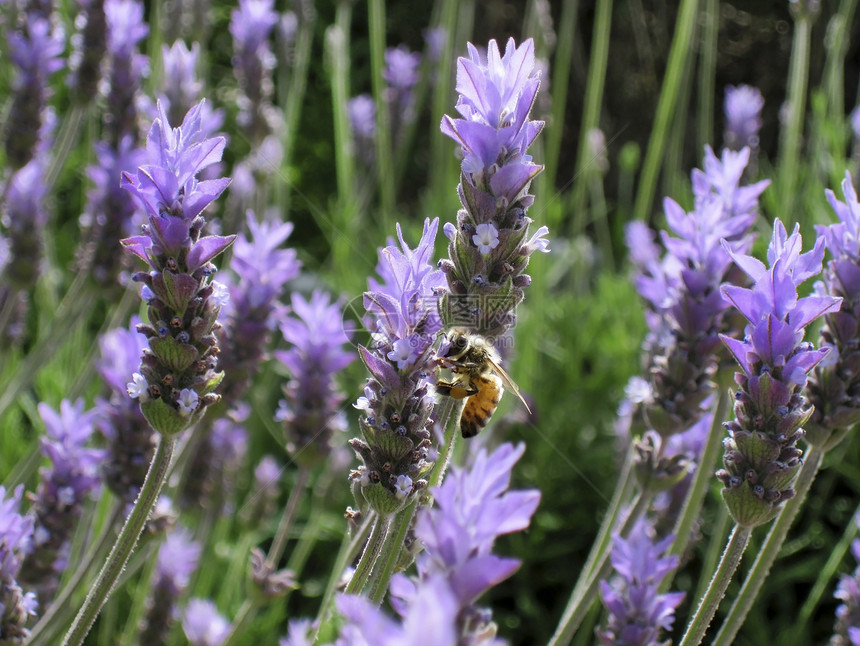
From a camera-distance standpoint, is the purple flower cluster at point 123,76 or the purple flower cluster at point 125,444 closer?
the purple flower cluster at point 125,444

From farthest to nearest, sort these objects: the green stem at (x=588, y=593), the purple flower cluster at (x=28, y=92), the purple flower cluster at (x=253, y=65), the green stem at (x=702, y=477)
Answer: the purple flower cluster at (x=253, y=65) < the purple flower cluster at (x=28, y=92) < the green stem at (x=702, y=477) < the green stem at (x=588, y=593)

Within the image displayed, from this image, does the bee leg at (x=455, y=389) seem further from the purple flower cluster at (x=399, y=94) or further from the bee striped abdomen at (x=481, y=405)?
the purple flower cluster at (x=399, y=94)

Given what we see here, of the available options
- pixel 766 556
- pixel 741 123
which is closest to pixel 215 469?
pixel 766 556

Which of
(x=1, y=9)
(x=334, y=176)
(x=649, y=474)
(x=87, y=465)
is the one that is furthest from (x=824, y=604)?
(x=334, y=176)

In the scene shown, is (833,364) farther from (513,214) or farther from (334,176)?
(334,176)

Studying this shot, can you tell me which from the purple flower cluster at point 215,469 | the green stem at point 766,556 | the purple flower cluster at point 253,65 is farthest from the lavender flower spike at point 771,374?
the purple flower cluster at point 253,65

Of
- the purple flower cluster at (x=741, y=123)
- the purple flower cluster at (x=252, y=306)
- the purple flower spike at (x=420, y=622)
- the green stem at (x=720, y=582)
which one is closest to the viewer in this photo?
the purple flower spike at (x=420, y=622)

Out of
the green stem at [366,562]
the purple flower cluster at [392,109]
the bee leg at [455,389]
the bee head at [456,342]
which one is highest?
the purple flower cluster at [392,109]
